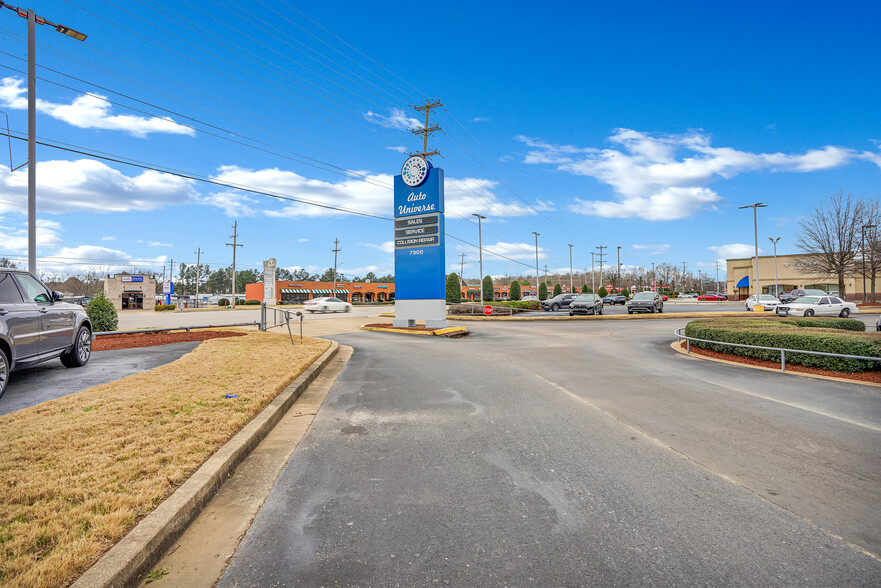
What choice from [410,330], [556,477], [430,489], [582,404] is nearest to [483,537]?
[430,489]

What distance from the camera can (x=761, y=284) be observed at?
68125 millimetres

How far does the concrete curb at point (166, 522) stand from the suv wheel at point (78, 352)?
607 centimetres

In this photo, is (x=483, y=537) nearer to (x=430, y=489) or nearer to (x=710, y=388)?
(x=430, y=489)

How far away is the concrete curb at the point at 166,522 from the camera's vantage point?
2600 millimetres

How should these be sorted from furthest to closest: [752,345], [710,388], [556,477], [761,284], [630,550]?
[761,284]
[752,345]
[710,388]
[556,477]
[630,550]

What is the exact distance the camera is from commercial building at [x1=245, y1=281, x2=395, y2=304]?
76812mm

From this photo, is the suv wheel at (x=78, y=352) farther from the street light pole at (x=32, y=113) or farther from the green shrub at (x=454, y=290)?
the green shrub at (x=454, y=290)

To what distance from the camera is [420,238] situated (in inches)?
870

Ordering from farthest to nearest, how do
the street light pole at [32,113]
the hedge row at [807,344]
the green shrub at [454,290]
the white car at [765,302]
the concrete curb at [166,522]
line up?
1. the green shrub at [454,290]
2. the white car at [765,302]
3. the street light pole at [32,113]
4. the hedge row at [807,344]
5. the concrete curb at [166,522]

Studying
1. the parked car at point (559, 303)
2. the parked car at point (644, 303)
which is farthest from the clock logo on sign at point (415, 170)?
the parked car at point (559, 303)

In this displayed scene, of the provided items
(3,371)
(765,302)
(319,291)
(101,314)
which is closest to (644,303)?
(765,302)

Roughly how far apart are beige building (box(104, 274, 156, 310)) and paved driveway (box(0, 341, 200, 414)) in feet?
176

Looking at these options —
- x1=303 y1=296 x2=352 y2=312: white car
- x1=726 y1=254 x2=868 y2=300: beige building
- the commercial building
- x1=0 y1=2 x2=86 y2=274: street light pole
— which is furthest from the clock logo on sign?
x1=726 y1=254 x2=868 y2=300: beige building

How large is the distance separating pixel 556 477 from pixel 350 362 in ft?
28.8
